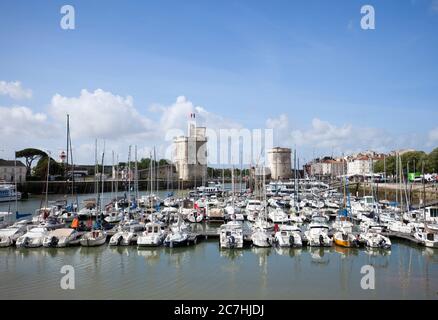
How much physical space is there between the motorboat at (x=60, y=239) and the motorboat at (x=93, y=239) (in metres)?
0.46

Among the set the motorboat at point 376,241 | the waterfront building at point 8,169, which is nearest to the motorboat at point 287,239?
the motorboat at point 376,241

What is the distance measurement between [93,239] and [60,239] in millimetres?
1528

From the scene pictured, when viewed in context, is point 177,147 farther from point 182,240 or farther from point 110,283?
point 110,283

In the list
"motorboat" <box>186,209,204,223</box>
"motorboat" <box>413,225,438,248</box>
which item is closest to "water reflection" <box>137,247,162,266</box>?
"motorboat" <box>186,209,204,223</box>

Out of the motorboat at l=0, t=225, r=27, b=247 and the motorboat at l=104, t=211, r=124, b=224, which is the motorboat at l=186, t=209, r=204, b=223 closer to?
the motorboat at l=104, t=211, r=124, b=224

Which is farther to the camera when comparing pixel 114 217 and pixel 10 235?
pixel 114 217

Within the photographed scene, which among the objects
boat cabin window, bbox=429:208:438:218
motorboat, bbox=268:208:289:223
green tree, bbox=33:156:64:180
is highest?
green tree, bbox=33:156:64:180

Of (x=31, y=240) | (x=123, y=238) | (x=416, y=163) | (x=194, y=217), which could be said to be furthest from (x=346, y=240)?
(x=416, y=163)

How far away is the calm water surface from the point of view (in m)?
11.8

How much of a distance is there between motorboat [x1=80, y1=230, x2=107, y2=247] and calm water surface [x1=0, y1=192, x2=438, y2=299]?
35 cm

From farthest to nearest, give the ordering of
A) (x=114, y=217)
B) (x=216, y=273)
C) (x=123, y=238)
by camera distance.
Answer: (x=114, y=217) → (x=123, y=238) → (x=216, y=273)

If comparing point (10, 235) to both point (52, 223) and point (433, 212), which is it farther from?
point (433, 212)

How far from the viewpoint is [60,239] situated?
1808 centimetres
